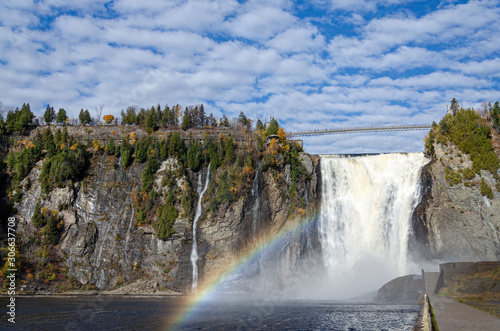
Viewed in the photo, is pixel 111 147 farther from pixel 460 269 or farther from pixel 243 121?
pixel 460 269

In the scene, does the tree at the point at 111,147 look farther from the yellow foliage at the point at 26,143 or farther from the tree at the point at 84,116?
the tree at the point at 84,116

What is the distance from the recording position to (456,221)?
62.7 m

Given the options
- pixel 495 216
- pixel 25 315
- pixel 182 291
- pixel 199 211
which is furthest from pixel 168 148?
pixel 495 216

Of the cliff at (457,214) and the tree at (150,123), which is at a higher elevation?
the tree at (150,123)

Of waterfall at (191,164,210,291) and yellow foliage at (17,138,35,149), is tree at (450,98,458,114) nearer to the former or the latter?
waterfall at (191,164,210,291)

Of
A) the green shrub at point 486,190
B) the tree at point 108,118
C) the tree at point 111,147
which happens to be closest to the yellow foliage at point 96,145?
the tree at point 111,147

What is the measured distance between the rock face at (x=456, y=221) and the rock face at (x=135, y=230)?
702 inches

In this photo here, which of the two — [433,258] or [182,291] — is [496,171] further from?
[182,291]

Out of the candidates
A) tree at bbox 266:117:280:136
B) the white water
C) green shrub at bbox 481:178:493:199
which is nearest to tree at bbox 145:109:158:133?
tree at bbox 266:117:280:136

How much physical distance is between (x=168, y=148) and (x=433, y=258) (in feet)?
155

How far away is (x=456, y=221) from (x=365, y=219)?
13.5 metres

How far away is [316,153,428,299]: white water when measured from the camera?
62.4m

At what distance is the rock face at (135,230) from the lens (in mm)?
63750

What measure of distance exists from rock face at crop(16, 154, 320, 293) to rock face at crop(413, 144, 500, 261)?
58.5 ft
